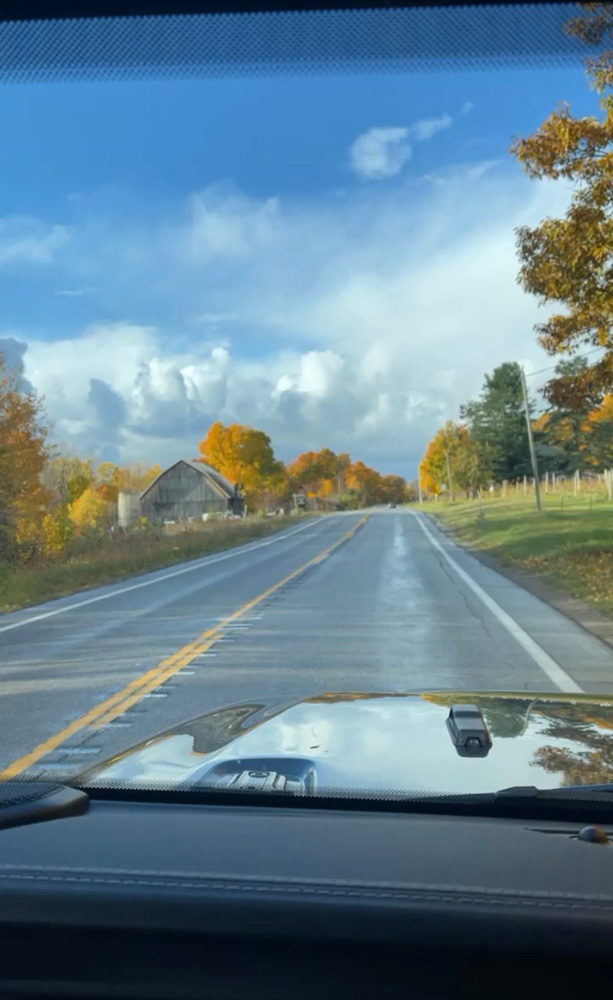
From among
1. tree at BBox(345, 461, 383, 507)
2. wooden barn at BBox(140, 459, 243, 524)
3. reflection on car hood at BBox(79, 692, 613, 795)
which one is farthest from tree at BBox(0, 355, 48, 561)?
tree at BBox(345, 461, 383, 507)

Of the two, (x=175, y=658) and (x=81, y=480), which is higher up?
(x=81, y=480)

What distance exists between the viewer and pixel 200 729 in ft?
14.4

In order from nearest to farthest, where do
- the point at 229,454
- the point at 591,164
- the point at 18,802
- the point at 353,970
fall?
the point at 353,970 → the point at 18,802 → the point at 591,164 → the point at 229,454

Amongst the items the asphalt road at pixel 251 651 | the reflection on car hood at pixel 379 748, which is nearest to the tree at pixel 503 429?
the asphalt road at pixel 251 651

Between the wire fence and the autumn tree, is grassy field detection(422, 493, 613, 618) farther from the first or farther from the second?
the autumn tree

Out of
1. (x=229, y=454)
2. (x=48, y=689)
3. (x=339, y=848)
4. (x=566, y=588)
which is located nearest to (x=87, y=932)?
(x=339, y=848)

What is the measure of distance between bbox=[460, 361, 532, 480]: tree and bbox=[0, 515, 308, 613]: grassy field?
43007 mm

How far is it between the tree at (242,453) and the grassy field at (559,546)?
3145cm

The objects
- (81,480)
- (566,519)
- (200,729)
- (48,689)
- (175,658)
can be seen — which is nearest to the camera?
(200,729)

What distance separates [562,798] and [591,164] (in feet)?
43.0

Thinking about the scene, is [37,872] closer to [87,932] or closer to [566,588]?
[87,932]

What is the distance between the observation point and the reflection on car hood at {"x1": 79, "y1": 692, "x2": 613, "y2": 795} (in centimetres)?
331

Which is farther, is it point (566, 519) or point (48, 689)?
point (566, 519)

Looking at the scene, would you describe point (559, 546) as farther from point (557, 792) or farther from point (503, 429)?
point (503, 429)
